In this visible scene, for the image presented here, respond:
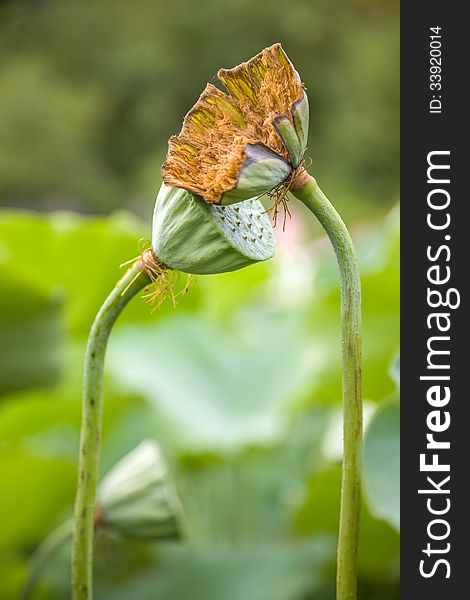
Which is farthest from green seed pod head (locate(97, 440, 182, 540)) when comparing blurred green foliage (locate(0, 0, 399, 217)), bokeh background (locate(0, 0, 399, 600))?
blurred green foliage (locate(0, 0, 399, 217))

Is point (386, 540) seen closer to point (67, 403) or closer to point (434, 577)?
point (67, 403)

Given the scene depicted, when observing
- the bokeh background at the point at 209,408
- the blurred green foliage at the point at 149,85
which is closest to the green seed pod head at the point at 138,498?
the bokeh background at the point at 209,408

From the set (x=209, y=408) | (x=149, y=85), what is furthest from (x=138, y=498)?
(x=149, y=85)

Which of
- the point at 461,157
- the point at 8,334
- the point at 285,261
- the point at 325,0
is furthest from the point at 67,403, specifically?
the point at 325,0

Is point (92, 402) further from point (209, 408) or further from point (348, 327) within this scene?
point (209, 408)

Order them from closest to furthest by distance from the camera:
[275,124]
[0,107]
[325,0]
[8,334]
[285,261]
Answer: [275,124], [8,334], [285,261], [0,107], [325,0]

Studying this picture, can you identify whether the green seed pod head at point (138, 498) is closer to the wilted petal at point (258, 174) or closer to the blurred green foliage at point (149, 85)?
the wilted petal at point (258, 174)
